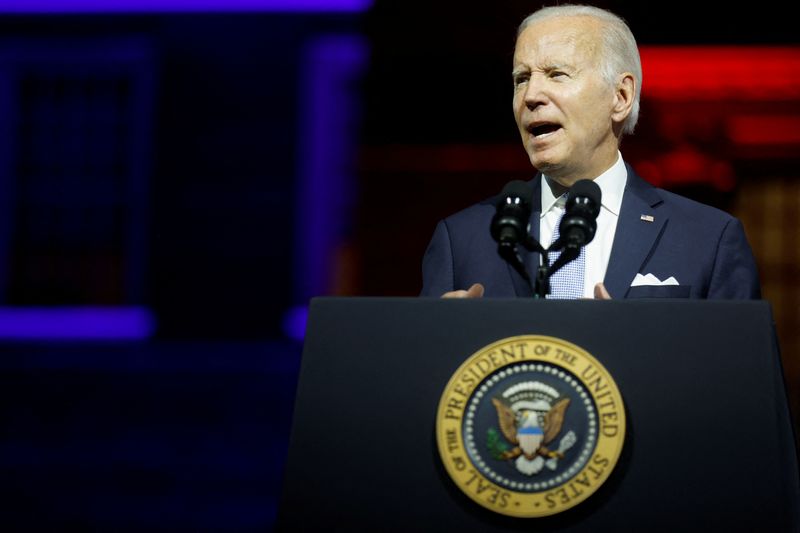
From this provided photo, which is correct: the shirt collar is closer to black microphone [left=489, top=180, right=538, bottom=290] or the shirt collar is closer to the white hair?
the white hair

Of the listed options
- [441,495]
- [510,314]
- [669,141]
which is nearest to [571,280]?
[510,314]

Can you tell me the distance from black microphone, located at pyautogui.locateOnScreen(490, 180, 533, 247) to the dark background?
166 inches

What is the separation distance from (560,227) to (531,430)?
0.38m

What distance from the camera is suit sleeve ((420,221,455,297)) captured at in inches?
80.2

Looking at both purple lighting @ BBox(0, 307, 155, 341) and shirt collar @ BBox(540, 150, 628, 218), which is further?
purple lighting @ BBox(0, 307, 155, 341)

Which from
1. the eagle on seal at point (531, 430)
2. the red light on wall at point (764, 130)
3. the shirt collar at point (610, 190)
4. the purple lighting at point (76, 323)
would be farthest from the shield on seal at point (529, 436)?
the purple lighting at point (76, 323)

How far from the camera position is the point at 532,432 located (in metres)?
1.37

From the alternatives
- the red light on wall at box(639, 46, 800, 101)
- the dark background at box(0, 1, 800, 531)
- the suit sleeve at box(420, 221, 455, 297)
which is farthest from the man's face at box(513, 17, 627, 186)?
the red light on wall at box(639, 46, 800, 101)

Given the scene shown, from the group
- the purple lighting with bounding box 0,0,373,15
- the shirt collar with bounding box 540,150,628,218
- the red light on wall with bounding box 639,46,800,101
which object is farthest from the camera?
the purple lighting with bounding box 0,0,373,15

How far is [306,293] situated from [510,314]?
17.0 ft

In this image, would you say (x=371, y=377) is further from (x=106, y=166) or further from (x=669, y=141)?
(x=106, y=166)

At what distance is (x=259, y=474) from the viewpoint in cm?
612

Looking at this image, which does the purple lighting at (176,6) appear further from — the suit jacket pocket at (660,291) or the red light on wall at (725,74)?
the suit jacket pocket at (660,291)

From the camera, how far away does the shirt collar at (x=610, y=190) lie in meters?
1.99
